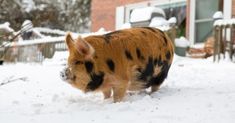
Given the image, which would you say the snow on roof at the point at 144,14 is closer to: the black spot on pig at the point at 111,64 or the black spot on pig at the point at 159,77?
the black spot on pig at the point at 159,77

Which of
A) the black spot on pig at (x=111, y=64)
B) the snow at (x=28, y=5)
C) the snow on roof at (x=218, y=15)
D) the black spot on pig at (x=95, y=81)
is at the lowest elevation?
the black spot on pig at (x=95, y=81)

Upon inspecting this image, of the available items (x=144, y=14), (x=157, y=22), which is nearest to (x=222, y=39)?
(x=157, y=22)

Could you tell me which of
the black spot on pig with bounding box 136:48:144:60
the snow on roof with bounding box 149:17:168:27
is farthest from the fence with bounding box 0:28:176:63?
the black spot on pig with bounding box 136:48:144:60

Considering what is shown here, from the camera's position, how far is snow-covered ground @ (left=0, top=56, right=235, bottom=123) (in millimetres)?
4629

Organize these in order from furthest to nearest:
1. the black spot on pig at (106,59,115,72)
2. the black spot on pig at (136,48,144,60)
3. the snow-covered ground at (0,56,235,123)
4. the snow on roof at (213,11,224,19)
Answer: the snow on roof at (213,11,224,19) < the black spot on pig at (136,48,144,60) < the black spot on pig at (106,59,115,72) < the snow-covered ground at (0,56,235,123)

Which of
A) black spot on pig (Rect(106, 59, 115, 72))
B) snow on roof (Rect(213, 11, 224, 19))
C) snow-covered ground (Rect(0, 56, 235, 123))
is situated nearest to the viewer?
snow-covered ground (Rect(0, 56, 235, 123))

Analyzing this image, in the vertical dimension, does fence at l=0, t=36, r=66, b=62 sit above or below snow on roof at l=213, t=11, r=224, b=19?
below

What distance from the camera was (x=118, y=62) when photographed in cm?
573

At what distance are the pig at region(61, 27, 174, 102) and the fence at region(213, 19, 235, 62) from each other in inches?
205

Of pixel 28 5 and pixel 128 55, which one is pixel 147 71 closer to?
pixel 128 55

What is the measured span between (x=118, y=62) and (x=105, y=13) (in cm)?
1233

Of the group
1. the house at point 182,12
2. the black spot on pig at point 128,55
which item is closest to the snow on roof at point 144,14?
the house at point 182,12

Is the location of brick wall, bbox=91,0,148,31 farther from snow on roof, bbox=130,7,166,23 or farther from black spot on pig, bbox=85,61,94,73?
black spot on pig, bbox=85,61,94,73

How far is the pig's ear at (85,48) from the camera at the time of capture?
548 centimetres
